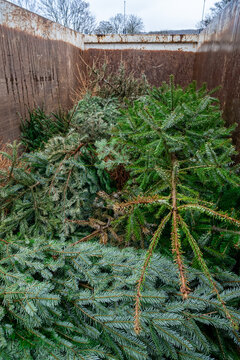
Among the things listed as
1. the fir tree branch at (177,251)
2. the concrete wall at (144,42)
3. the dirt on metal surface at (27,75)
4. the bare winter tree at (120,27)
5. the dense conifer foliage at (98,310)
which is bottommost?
the dense conifer foliage at (98,310)

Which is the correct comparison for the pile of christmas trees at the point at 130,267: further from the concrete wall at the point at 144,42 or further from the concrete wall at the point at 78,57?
the concrete wall at the point at 144,42

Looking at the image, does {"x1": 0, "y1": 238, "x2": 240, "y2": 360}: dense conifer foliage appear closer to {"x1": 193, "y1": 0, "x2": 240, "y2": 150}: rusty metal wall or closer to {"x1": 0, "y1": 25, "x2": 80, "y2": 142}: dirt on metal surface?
{"x1": 193, "y1": 0, "x2": 240, "y2": 150}: rusty metal wall

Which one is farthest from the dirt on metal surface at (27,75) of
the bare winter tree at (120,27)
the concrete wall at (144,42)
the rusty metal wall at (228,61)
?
the bare winter tree at (120,27)

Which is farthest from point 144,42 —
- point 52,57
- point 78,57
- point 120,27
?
point 120,27

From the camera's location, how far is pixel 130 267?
4.29 feet

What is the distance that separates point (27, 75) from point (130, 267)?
3.80m

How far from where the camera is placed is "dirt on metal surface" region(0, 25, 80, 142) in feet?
11.2

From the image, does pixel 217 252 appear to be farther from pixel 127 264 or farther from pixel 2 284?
pixel 2 284

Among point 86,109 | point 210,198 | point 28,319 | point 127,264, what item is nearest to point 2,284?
point 28,319

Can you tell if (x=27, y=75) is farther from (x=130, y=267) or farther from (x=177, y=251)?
(x=177, y=251)

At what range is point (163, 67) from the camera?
19.5ft

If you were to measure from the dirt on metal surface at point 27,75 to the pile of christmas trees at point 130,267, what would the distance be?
6.33 ft

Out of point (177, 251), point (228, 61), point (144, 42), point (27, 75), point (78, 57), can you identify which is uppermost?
point (144, 42)

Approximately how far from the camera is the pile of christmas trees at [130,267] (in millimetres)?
1031
